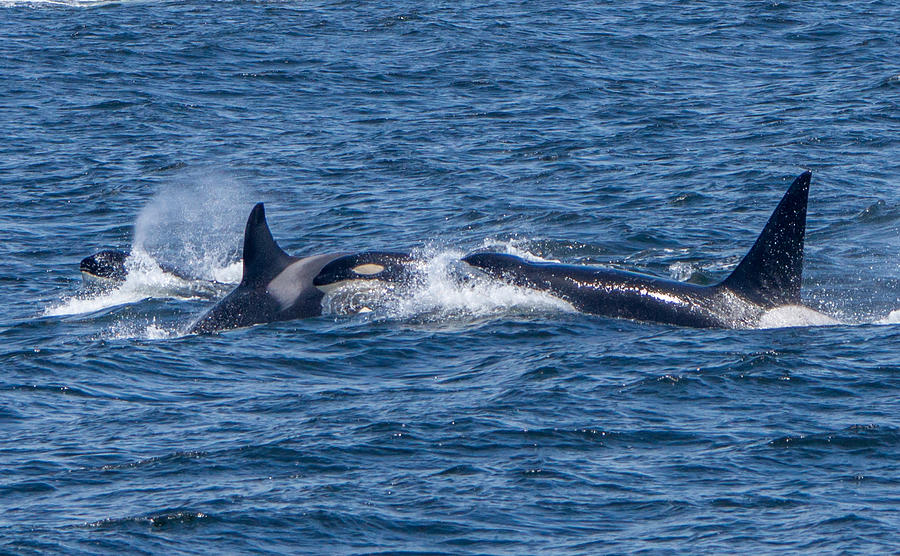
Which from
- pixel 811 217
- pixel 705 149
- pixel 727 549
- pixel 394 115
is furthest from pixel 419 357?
pixel 394 115

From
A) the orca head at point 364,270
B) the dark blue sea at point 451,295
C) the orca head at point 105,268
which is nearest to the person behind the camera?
the dark blue sea at point 451,295

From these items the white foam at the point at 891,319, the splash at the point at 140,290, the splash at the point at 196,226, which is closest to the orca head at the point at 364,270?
the splash at the point at 140,290

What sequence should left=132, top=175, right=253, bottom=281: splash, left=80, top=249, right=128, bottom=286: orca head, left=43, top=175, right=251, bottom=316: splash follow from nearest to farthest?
1. left=43, top=175, right=251, bottom=316: splash
2. left=80, top=249, right=128, bottom=286: orca head
3. left=132, top=175, right=253, bottom=281: splash

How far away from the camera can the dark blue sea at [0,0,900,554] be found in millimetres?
12844

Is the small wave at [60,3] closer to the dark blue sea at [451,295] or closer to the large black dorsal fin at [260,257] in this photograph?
the dark blue sea at [451,295]

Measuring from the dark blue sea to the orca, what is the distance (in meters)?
0.59

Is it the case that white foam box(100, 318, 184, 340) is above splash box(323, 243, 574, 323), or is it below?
below

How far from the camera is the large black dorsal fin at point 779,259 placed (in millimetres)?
17683

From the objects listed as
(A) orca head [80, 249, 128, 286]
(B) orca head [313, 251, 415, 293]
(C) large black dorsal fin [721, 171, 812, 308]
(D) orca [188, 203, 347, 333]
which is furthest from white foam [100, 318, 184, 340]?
(C) large black dorsal fin [721, 171, 812, 308]

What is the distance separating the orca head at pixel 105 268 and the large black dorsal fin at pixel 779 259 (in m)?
9.81

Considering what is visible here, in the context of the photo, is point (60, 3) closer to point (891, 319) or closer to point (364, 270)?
point (364, 270)

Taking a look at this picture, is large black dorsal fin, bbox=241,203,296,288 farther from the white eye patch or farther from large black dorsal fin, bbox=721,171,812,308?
large black dorsal fin, bbox=721,171,812,308

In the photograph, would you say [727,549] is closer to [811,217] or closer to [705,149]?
[811,217]

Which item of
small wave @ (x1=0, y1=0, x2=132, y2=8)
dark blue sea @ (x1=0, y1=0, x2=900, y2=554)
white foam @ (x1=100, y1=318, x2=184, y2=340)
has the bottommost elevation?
white foam @ (x1=100, y1=318, x2=184, y2=340)
